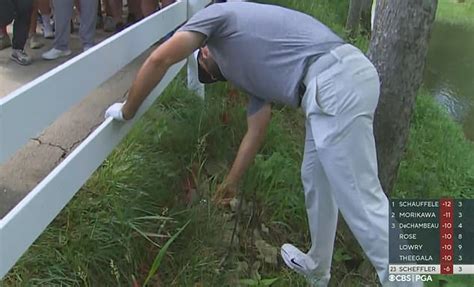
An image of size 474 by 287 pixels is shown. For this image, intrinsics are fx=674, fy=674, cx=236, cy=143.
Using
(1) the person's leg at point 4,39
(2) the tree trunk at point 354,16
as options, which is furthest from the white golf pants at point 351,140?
(2) the tree trunk at point 354,16

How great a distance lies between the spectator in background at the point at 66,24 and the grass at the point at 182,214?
998mm

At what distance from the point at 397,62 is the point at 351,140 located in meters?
0.89

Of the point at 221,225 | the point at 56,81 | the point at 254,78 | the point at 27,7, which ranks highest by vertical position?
the point at 56,81

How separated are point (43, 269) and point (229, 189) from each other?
1.06m

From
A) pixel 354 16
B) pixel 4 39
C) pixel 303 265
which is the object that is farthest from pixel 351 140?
pixel 354 16

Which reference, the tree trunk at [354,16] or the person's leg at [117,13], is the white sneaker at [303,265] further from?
the tree trunk at [354,16]

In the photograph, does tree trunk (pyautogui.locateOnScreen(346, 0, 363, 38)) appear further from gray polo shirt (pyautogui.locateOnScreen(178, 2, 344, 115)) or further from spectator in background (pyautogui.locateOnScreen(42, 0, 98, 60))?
gray polo shirt (pyautogui.locateOnScreen(178, 2, 344, 115))

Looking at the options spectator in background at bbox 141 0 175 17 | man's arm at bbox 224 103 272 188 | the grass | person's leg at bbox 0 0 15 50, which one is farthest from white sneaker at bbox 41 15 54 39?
man's arm at bbox 224 103 272 188

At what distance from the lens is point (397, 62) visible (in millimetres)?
3309

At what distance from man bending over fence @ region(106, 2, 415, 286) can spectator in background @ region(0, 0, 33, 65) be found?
82.5 inches

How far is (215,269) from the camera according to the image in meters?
2.97

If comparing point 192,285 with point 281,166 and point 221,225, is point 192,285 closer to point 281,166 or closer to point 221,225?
point 221,225

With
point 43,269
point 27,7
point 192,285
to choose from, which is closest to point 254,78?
point 192,285

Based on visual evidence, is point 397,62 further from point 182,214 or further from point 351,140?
point 182,214
